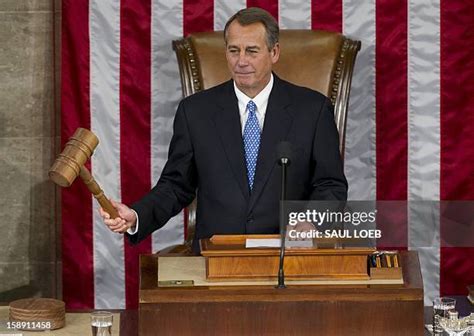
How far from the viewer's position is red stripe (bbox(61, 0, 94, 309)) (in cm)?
520

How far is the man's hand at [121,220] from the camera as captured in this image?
3703mm

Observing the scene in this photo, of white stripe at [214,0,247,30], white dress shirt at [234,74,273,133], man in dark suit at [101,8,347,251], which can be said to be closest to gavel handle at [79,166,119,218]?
man in dark suit at [101,8,347,251]

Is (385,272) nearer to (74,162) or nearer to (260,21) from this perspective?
(74,162)

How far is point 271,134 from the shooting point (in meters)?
4.45

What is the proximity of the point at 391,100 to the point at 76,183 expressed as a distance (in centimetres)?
147

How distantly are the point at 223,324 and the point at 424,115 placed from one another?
2.38m

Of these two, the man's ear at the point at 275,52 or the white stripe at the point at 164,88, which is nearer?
the man's ear at the point at 275,52

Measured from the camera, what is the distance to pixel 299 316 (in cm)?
318

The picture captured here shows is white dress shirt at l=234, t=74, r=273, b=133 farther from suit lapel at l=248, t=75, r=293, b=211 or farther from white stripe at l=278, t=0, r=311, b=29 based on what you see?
white stripe at l=278, t=0, r=311, b=29

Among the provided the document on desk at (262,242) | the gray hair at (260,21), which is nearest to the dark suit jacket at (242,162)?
the gray hair at (260,21)

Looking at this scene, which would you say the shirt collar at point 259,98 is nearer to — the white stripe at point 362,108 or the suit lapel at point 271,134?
the suit lapel at point 271,134

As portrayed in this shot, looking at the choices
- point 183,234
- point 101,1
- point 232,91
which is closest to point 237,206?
point 232,91

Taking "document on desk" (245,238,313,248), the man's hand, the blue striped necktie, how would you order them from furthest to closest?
the blue striped necktie, the man's hand, "document on desk" (245,238,313,248)

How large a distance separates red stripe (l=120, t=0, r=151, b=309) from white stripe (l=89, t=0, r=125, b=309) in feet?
0.09
